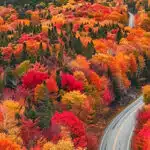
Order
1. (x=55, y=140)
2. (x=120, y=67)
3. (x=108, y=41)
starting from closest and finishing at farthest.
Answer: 1. (x=55, y=140)
2. (x=120, y=67)
3. (x=108, y=41)

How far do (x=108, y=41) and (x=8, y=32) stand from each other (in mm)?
43793

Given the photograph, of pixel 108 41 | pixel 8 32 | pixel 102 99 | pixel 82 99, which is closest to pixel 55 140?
pixel 82 99

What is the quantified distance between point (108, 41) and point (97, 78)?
121ft

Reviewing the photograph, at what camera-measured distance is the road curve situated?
114m

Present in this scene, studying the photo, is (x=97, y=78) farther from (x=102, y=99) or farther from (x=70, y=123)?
(x=70, y=123)

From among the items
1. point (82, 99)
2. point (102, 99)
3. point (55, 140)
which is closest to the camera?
point (55, 140)

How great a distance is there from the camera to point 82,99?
121 m

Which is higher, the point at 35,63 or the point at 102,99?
the point at 35,63

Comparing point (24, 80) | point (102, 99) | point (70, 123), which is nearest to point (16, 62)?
point (24, 80)

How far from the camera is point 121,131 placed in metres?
123

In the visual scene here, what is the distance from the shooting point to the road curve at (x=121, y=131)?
114m

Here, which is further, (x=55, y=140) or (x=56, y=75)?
(x=56, y=75)

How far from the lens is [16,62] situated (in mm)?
139000

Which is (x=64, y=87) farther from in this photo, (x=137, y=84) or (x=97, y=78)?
(x=137, y=84)
